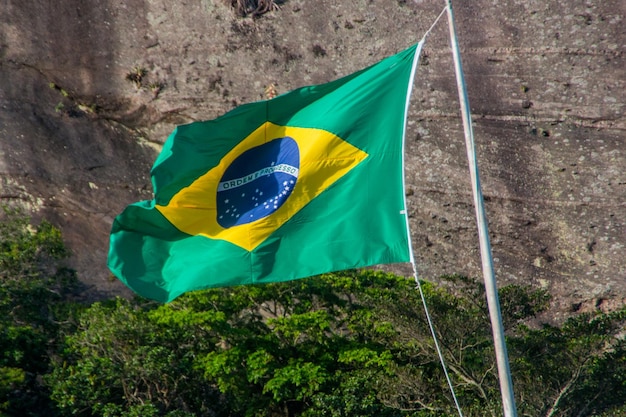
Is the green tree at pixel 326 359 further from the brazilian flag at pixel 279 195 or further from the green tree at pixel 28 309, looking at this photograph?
the brazilian flag at pixel 279 195

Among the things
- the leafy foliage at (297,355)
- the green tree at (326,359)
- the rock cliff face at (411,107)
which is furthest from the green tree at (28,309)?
the rock cliff face at (411,107)

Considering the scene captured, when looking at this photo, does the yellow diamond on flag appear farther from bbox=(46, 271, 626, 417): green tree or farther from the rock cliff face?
the rock cliff face

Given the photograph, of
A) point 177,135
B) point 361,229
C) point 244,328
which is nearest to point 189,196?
point 177,135

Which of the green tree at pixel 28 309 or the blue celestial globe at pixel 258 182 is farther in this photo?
the green tree at pixel 28 309

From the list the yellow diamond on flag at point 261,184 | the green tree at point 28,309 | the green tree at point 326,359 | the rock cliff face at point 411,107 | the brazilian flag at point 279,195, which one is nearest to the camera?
the brazilian flag at point 279,195

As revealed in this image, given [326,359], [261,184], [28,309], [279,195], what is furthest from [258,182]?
[28,309]
